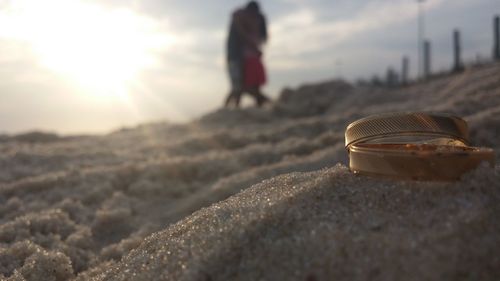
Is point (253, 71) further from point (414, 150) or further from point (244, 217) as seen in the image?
point (244, 217)

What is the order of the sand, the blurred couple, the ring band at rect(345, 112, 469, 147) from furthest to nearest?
1. the blurred couple
2. the ring band at rect(345, 112, 469, 147)
3. the sand

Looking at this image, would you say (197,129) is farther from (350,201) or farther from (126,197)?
(350,201)

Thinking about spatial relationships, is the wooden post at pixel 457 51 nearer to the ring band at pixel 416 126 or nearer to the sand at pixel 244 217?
the sand at pixel 244 217

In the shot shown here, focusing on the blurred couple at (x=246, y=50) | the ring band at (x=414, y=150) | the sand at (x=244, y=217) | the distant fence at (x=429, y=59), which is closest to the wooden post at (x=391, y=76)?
the distant fence at (x=429, y=59)

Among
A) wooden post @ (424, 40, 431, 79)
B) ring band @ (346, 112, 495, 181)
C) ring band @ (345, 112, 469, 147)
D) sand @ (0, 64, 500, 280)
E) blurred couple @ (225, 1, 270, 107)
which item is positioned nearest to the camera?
sand @ (0, 64, 500, 280)

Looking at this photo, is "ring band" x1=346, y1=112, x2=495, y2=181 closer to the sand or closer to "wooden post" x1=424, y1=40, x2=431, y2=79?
the sand

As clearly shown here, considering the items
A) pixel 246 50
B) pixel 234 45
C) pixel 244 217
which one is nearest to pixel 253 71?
pixel 246 50

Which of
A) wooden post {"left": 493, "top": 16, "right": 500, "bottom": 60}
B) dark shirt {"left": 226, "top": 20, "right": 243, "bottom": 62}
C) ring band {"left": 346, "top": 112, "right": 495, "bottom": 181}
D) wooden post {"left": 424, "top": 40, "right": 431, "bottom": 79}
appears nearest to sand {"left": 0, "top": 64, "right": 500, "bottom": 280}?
ring band {"left": 346, "top": 112, "right": 495, "bottom": 181}
